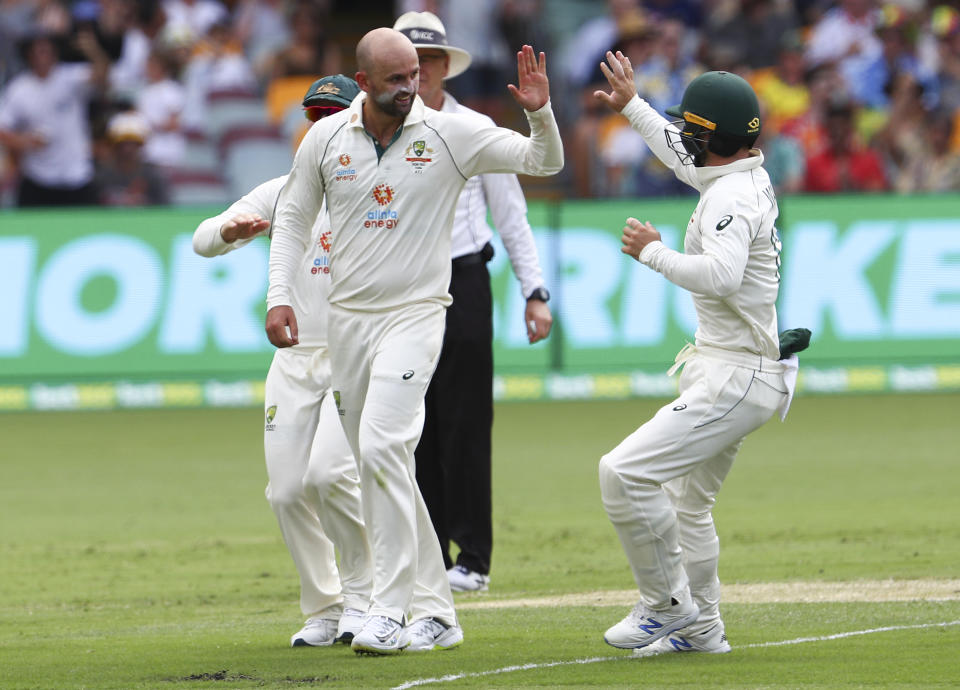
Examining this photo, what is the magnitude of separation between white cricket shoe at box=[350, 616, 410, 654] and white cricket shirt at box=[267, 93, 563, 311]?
1.35 m

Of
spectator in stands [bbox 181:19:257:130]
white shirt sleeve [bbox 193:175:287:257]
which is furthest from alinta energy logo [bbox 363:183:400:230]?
spectator in stands [bbox 181:19:257:130]

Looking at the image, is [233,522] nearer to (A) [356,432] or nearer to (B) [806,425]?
(A) [356,432]

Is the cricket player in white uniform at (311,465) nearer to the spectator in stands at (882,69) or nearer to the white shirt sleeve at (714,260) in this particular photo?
the white shirt sleeve at (714,260)

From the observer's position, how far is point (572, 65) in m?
24.3

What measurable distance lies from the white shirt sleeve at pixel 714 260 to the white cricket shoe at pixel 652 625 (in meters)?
1.35

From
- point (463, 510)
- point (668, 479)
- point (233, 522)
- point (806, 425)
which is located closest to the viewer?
point (668, 479)

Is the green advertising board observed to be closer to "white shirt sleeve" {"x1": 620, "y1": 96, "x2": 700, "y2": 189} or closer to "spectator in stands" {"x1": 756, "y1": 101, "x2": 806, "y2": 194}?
"spectator in stands" {"x1": 756, "y1": 101, "x2": 806, "y2": 194}

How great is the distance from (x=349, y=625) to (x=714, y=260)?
2382mm

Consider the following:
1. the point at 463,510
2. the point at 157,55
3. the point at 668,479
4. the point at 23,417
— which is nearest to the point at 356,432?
the point at 668,479

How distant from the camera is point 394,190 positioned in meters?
7.37

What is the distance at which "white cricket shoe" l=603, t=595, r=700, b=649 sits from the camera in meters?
7.16

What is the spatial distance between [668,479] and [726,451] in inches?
14.6

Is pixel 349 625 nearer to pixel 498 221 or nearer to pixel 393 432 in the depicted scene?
pixel 393 432

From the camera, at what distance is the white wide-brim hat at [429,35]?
943 cm
